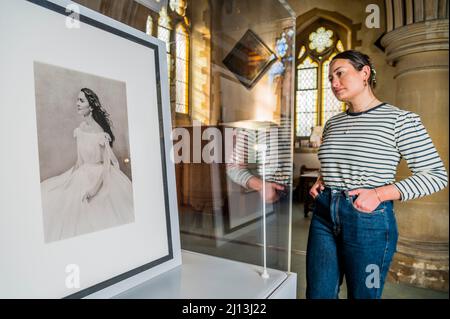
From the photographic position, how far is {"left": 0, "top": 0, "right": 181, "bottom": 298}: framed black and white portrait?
40cm

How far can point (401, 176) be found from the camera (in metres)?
0.67

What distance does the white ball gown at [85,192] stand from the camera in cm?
44

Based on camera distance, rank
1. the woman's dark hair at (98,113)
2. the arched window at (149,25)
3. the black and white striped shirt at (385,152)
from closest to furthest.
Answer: the woman's dark hair at (98,113)
the black and white striped shirt at (385,152)
the arched window at (149,25)

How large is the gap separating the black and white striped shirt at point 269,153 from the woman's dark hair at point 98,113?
0.57m

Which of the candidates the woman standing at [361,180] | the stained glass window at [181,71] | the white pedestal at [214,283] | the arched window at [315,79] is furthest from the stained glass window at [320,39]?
the white pedestal at [214,283]

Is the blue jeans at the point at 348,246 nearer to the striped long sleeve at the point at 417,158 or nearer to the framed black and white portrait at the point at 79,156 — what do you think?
the striped long sleeve at the point at 417,158

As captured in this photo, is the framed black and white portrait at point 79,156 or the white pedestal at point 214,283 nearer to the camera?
the framed black and white portrait at point 79,156

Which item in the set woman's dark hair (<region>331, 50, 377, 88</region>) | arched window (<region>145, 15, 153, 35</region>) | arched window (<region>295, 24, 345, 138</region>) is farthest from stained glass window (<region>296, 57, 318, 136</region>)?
arched window (<region>145, 15, 153, 35</region>)

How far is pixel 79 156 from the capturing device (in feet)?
1.61

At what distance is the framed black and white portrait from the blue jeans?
0.41 m

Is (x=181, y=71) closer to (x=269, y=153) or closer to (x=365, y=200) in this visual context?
(x=269, y=153)

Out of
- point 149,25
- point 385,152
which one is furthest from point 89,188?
point 385,152
